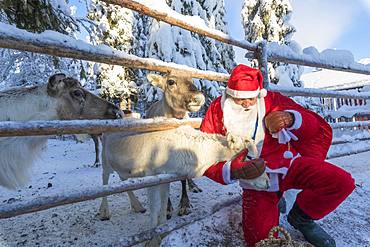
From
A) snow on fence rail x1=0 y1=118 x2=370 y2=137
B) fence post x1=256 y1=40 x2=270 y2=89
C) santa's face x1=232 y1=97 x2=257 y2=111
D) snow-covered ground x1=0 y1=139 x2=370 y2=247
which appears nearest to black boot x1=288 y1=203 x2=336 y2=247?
snow-covered ground x1=0 y1=139 x2=370 y2=247

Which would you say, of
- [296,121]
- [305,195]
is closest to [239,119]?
[296,121]

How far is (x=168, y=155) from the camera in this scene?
8.65 feet

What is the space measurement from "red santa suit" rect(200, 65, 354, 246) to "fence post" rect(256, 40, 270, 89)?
0.89 metres

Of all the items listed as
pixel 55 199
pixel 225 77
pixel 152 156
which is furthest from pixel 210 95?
pixel 55 199

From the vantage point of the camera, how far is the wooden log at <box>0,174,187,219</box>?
183 cm

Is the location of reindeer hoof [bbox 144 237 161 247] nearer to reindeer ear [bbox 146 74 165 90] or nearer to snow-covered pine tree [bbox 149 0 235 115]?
reindeer ear [bbox 146 74 165 90]

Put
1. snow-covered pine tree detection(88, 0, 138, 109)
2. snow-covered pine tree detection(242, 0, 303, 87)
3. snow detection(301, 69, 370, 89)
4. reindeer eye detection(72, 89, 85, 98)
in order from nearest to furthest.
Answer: reindeer eye detection(72, 89, 85, 98) → snow-covered pine tree detection(88, 0, 138, 109) → snow-covered pine tree detection(242, 0, 303, 87) → snow detection(301, 69, 370, 89)

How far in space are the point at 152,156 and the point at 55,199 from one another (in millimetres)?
918

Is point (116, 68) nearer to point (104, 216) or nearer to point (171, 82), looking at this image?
point (171, 82)

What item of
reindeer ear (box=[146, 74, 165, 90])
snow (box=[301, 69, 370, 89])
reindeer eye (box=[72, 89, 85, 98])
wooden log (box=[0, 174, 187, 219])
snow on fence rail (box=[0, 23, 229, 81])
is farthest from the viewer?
snow (box=[301, 69, 370, 89])

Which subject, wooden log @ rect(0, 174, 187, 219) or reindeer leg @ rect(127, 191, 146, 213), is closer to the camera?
wooden log @ rect(0, 174, 187, 219)

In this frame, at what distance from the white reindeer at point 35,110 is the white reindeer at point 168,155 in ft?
1.62

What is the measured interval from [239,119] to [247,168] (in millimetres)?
554

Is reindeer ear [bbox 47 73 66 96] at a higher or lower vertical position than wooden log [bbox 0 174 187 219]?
higher
